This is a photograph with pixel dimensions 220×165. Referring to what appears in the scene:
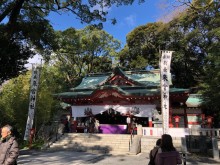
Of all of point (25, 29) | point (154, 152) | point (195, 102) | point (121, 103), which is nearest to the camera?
point (154, 152)

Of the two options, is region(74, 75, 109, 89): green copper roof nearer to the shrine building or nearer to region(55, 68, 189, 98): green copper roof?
region(55, 68, 189, 98): green copper roof

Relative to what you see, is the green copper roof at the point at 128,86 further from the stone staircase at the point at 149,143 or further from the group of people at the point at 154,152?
the group of people at the point at 154,152

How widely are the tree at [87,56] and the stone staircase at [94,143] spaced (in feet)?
58.9

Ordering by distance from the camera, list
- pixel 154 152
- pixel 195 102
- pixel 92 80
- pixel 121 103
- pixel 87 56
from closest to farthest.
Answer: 1. pixel 154 152
2. pixel 121 103
3. pixel 195 102
4. pixel 92 80
5. pixel 87 56

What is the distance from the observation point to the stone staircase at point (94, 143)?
17.1 m

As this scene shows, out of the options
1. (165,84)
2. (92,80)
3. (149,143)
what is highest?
(92,80)

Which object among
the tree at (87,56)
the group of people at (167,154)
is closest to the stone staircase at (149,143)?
the group of people at (167,154)

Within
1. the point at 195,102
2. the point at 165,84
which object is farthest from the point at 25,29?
the point at 195,102

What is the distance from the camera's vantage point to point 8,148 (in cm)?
508

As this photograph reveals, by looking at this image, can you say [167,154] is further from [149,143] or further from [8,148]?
[149,143]

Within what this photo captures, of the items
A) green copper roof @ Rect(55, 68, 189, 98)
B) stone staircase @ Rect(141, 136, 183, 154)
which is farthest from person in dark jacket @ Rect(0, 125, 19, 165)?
green copper roof @ Rect(55, 68, 189, 98)

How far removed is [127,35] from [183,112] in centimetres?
1836

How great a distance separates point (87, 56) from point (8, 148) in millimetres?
34476

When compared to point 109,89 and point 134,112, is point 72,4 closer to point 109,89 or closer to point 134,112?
point 109,89
